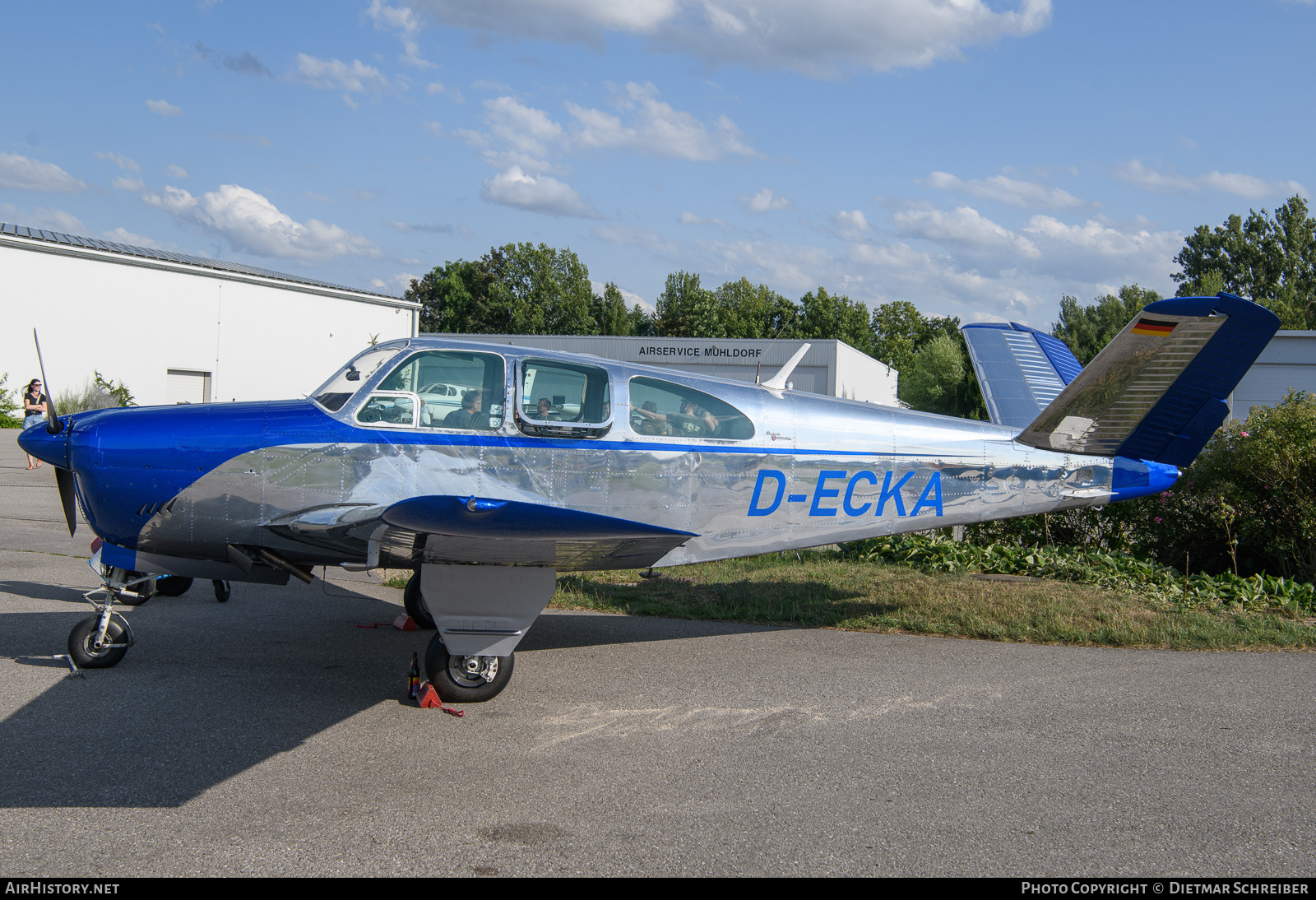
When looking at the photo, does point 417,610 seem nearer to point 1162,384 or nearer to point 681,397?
point 681,397

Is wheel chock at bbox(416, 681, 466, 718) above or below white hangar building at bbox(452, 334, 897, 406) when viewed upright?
below

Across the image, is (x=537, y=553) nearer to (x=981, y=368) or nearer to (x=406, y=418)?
(x=406, y=418)

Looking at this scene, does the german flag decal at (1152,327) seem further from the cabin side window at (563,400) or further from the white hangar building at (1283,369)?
the white hangar building at (1283,369)

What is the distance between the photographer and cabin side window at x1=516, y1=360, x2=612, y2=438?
17.6 ft

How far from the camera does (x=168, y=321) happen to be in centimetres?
3164

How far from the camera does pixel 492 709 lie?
5.07 meters

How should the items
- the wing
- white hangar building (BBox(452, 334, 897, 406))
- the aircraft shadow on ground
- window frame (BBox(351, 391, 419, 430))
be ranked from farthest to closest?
white hangar building (BBox(452, 334, 897, 406))
window frame (BBox(351, 391, 419, 430))
the wing
the aircraft shadow on ground

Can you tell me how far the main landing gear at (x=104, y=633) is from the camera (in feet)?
18.0

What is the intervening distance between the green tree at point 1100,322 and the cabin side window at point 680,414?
2146 inches

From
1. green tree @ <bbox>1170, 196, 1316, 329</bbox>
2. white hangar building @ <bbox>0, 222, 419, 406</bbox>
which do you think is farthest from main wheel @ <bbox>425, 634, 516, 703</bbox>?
green tree @ <bbox>1170, 196, 1316, 329</bbox>

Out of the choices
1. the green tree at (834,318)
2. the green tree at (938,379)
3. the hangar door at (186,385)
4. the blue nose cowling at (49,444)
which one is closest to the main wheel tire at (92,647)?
the blue nose cowling at (49,444)

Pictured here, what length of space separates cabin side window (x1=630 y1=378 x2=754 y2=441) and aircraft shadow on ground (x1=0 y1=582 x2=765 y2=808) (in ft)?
6.50

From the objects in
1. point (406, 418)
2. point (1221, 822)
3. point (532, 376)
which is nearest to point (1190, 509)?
point (1221, 822)

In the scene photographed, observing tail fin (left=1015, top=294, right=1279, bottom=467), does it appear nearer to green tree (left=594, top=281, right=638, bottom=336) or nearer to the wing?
the wing
